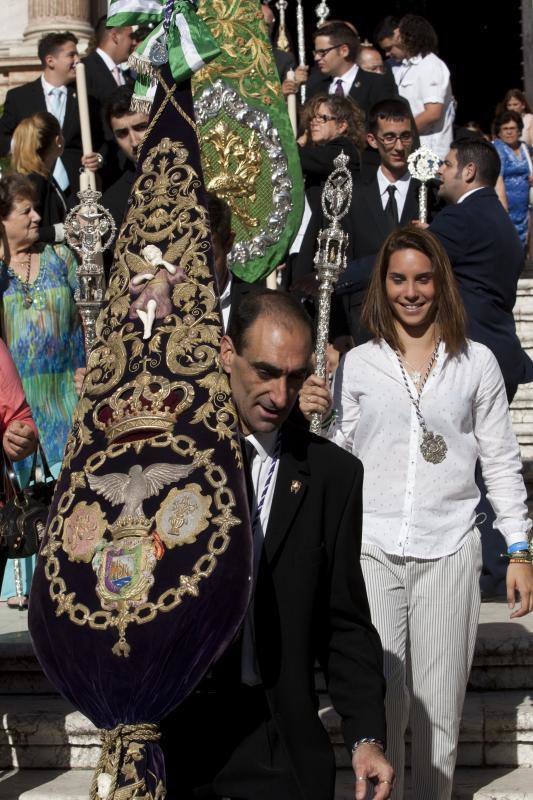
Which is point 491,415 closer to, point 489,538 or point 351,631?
point 351,631

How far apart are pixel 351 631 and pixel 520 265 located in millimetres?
3456

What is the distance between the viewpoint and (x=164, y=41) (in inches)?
163

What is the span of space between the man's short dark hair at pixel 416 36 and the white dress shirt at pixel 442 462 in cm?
626

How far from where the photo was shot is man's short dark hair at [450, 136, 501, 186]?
6.81 metres

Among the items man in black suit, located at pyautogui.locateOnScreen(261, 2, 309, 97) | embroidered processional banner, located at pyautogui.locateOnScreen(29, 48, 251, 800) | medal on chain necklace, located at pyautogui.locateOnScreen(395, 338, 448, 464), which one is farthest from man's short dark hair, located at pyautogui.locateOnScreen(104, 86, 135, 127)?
embroidered processional banner, located at pyautogui.locateOnScreen(29, 48, 251, 800)

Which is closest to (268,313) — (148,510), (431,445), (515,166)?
(148,510)

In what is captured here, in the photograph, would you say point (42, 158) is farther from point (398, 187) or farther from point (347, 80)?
point (347, 80)

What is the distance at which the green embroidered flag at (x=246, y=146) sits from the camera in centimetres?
691

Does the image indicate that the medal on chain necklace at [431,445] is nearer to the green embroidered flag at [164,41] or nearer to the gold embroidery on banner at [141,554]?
the green embroidered flag at [164,41]

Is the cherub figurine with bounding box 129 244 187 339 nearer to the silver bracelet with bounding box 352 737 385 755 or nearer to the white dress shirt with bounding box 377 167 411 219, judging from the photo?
the silver bracelet with bounding box 352 737 385 755

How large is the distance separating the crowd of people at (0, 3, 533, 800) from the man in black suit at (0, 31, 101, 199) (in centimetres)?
98

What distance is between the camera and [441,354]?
5109 mm

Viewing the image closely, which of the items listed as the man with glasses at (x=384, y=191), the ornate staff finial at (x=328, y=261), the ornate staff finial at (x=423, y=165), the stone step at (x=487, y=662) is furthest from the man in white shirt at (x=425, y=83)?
the stone step at (x=487, y=662)

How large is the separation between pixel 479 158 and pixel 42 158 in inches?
124
